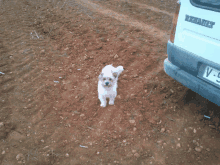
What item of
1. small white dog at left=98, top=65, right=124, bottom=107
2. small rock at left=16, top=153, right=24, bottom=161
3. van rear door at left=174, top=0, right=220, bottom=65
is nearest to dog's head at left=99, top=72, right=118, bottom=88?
small white dog at left=98, top=65, right=124, bottom=107

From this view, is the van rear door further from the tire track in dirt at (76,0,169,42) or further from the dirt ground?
the tire track in dirt at (76,0,169,42)

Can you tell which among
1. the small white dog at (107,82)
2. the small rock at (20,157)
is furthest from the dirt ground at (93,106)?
the small white dog at (107,82)

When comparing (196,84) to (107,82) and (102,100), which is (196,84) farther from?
(102,100)

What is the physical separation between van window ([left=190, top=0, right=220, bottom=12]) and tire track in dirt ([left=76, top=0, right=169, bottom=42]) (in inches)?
143

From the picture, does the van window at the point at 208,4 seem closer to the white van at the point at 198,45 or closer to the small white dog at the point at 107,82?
the white van at the point at 198,45

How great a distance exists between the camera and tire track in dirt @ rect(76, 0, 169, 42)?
6.47 meters

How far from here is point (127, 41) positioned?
19.2 feet

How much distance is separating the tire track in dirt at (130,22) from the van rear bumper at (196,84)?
3.35m

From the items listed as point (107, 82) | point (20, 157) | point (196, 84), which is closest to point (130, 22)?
point (107, 82)

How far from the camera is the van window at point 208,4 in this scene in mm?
2287

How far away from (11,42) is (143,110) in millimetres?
5584

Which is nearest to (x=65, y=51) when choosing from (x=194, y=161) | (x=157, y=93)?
(x=157, y=93)

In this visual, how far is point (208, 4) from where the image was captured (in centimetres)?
238

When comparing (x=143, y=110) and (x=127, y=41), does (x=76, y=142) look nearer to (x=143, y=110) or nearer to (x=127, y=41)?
(x=143, y=110)
